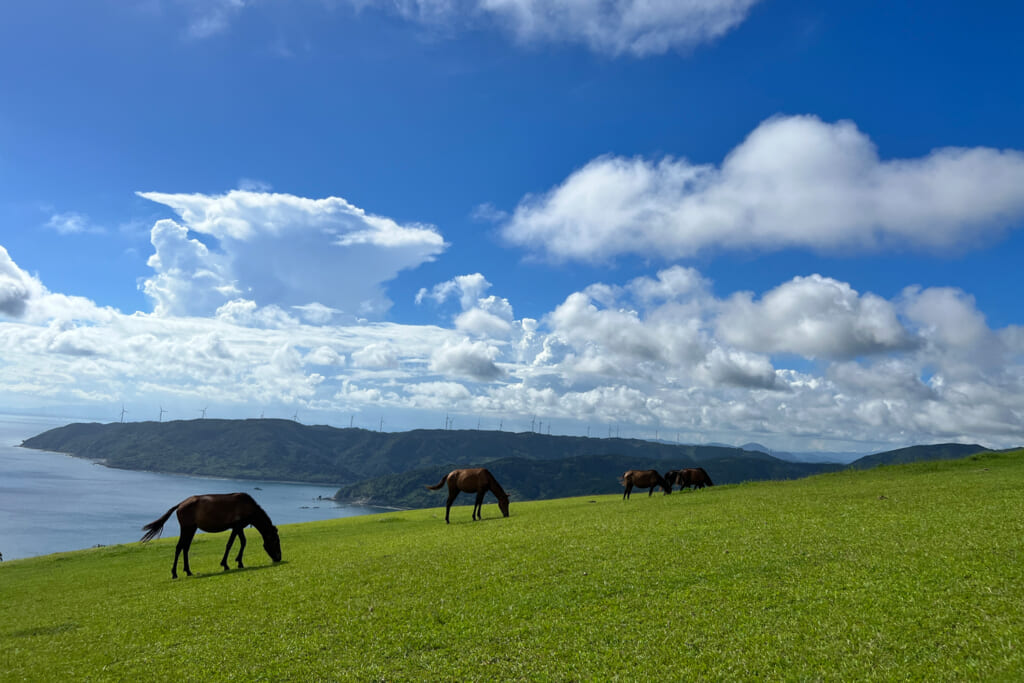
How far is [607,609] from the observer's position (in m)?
9.91

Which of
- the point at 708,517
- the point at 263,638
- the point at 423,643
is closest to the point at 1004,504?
the point at 708,517

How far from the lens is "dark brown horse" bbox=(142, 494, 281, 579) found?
59.5ft

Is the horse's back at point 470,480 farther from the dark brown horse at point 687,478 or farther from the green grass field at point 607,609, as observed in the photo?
the dark brown horse at point 687,478

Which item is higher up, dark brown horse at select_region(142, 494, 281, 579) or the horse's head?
dark brown horse at select_region(142, 494, 281, 579)

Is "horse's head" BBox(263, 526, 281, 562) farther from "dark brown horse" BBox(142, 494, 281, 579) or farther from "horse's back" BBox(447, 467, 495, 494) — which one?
"horse's back" BBox(447, 467, 495, 494)

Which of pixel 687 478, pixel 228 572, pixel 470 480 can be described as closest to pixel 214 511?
pixel 228 572

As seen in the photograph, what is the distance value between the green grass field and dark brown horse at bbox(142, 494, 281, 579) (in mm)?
923

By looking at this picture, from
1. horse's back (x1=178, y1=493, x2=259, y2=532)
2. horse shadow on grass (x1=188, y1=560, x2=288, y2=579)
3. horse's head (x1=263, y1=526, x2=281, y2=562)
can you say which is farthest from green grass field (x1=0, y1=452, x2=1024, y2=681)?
horse's back (x1=178, y1=493, x2=259, y2=532)

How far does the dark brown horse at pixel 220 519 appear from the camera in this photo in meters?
18.1

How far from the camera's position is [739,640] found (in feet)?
26.7

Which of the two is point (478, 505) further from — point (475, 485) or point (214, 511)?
point (214, 511)

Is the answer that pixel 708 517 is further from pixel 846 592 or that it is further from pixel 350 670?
pixel 350 670

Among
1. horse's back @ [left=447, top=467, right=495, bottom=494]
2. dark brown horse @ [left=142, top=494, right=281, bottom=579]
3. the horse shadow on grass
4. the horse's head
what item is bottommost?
the horse shadow on grass

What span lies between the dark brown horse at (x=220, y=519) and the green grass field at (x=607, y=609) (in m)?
0.92
